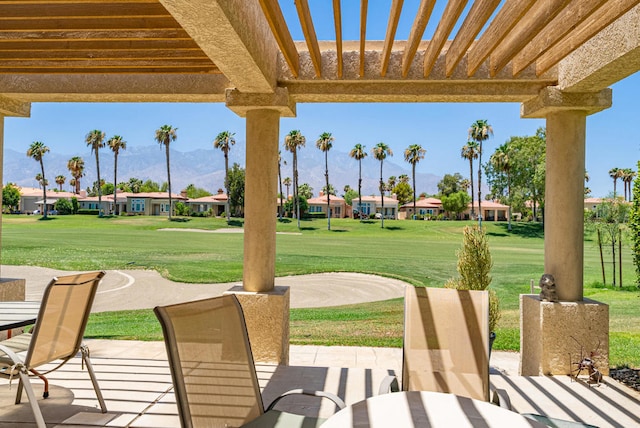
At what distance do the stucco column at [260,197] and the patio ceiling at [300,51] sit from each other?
14.6 inches

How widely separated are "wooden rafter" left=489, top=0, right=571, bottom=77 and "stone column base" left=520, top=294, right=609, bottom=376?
2368 millimetres

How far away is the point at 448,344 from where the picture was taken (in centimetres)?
284

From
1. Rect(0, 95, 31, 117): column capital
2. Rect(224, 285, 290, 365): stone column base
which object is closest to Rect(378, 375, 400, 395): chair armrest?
Rect(224, 285, 290, 365): stone column base

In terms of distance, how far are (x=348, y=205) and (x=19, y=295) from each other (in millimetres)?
59682

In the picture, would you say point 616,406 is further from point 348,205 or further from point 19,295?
point 348,205

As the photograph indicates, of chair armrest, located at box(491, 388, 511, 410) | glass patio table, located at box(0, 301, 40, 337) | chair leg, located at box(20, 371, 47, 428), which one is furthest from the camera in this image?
glass patio table, located at box(0, 301, 40, 337)

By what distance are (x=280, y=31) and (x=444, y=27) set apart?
1.18 m

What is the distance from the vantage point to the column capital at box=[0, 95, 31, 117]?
17.0 ft

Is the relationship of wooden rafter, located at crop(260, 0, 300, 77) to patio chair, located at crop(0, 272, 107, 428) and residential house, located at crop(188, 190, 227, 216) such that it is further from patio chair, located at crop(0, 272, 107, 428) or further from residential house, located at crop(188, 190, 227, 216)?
residential house, located at crop(188, 190, 227, 216)

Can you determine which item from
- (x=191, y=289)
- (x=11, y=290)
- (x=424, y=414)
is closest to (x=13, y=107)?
(x=11, y=290)

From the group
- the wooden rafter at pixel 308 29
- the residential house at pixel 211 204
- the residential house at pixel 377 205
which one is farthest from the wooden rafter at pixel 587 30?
the residential house at pixel 377 205

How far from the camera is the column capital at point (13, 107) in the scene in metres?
5.18

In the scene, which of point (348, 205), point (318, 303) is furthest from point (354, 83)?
point (348, 205)

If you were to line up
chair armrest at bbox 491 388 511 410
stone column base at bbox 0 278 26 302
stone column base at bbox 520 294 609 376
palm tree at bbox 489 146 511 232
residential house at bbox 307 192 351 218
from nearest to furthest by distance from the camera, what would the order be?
chair armrest at bbox 491 388 511 410 < stone column base at bbox 520 294 609 376 < stone column base at bbox 0 278 26 302 < palm tree at bbox 489 146 511 232 < residential house at bbox 307 192 351 218
